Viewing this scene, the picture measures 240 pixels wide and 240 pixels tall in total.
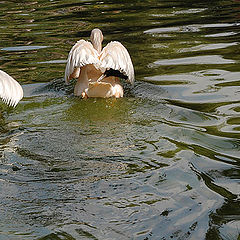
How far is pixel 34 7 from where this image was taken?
13.6m

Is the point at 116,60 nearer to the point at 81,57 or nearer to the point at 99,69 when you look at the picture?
the point at 99,69

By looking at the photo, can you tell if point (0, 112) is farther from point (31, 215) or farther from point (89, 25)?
point (89, 25)

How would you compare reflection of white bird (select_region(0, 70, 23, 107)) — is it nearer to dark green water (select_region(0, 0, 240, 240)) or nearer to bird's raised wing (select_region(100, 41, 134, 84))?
dark green water (select_region(0, 0, 240, 240))

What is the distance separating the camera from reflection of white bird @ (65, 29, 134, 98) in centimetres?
634

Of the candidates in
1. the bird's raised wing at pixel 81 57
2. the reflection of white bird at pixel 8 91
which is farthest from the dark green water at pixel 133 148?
the bird's raised wing at pixel 81 57

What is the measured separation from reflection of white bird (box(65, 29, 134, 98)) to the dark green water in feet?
0.45

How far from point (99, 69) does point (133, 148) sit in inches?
78.2

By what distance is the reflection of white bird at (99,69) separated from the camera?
6336mm

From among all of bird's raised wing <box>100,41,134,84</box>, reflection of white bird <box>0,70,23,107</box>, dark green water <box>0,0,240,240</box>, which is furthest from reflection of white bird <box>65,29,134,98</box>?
reflection of white bird <box>0,70,23,107</box>

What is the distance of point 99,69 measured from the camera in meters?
6.54

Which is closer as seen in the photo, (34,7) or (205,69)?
(205,69)

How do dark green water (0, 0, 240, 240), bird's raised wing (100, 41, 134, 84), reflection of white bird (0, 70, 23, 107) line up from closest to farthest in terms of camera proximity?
dark green water (0, 0, 240, 240)
reflection of white bird (0, 70, 23, 107)
bird's raised wing (100, 41, 134, 84)

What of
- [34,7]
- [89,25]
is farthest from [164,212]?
[34,7]

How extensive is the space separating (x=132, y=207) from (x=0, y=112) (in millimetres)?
2825
